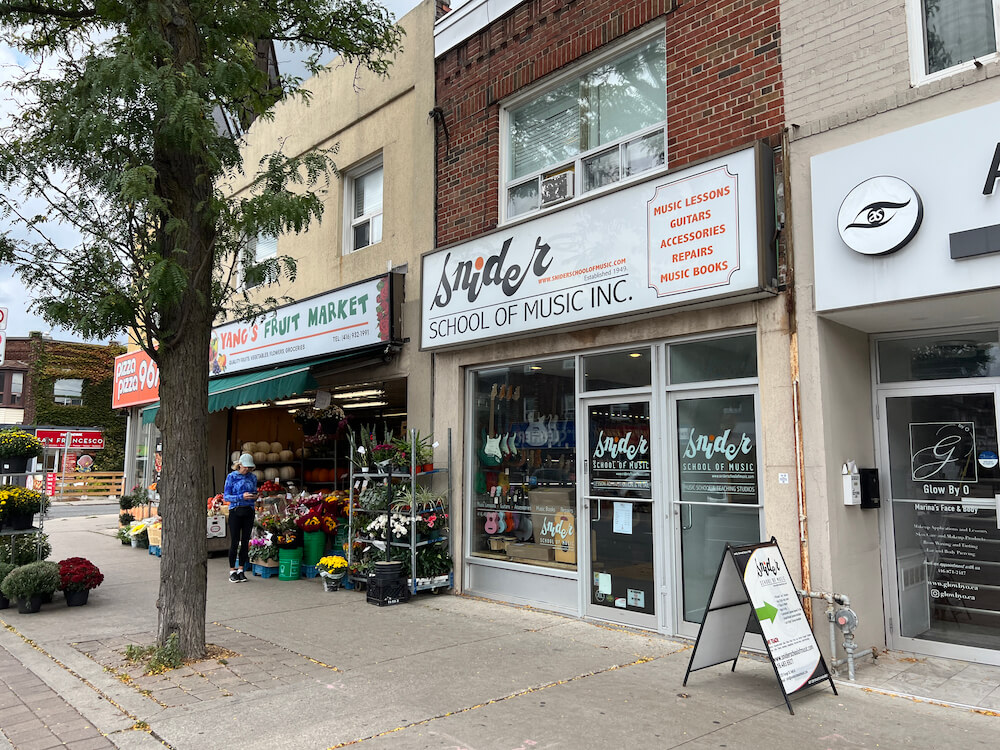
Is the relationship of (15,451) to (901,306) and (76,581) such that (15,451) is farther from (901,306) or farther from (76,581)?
(901,306)

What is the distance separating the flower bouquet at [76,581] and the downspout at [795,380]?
771cm

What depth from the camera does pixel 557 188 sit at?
27.5 feet

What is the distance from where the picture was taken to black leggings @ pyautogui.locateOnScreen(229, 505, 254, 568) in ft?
34.2

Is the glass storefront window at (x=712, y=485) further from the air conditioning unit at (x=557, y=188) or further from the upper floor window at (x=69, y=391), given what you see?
the upper floor window at (x=69, y=391)

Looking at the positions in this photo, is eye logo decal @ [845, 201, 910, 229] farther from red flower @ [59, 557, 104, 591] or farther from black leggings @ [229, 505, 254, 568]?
red flower @ [59, 557, 104, 591]

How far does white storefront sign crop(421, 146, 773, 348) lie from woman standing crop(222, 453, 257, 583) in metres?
3.60

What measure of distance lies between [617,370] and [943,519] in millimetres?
3075

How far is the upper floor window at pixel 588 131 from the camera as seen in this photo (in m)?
7.57

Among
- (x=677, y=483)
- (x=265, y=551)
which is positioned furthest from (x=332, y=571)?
(x=677, y=483)

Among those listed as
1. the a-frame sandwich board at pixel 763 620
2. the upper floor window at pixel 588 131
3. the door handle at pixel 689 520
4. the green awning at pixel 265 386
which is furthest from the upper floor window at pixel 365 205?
the a-frame sandwich board at pixel 763 620

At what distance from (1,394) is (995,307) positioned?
54528 mm

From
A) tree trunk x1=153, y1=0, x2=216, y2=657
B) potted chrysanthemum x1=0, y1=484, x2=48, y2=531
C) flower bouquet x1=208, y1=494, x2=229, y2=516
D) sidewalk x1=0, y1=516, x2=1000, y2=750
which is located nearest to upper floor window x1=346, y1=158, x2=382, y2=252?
tree trunk x1=153, y1=0, x2=216, y2=657

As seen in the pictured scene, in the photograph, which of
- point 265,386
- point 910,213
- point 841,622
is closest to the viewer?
point 910,213

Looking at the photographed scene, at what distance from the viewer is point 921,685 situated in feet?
17.4
